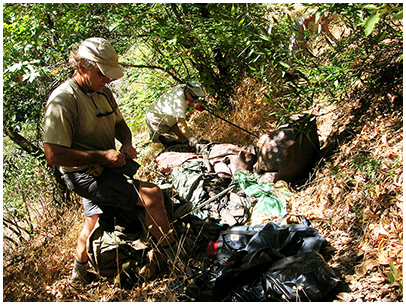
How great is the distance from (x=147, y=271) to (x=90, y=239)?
1.84ft

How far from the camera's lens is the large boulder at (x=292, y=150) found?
13.2 feet

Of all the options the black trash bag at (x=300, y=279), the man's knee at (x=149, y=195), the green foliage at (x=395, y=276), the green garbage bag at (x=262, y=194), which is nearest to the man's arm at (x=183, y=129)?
the green garbage bag at (x=262, y=194)

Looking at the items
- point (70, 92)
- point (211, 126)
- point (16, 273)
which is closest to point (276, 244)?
point (70, 92)

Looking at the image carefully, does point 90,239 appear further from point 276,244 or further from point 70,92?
point 276,244

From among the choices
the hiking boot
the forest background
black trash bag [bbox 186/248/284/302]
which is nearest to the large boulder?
the forest background

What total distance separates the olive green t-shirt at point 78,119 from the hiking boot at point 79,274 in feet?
2.79

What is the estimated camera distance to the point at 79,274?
9.46 feet

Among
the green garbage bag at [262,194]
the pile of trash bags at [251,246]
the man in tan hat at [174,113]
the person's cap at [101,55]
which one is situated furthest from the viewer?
the man in tan hat at [174,113]

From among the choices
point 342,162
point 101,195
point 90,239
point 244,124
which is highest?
point 101,195

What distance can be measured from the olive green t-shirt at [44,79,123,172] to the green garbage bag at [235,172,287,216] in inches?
70.4

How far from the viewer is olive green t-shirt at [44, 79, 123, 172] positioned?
2393 mm

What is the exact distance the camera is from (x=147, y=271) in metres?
2.90

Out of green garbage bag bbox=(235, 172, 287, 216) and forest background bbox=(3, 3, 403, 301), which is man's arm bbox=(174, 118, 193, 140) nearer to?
forest background bbox=(3, 3, 403, 301)

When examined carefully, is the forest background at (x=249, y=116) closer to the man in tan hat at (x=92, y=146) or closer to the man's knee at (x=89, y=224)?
the man's knee at (x=89, y=224)
